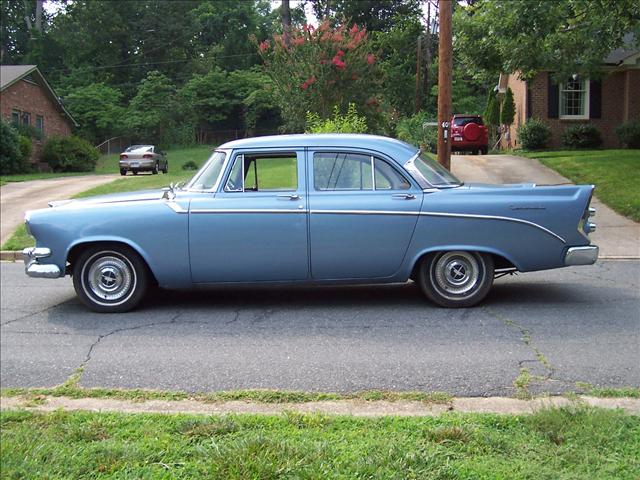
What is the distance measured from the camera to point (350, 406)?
168 inches

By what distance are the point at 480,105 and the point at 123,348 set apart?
44144 mm

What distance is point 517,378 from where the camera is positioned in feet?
15.7

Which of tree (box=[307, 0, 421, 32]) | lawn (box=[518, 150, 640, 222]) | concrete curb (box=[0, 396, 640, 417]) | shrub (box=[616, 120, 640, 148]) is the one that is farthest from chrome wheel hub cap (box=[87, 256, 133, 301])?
tree (box=[307, 0, 421, 32])

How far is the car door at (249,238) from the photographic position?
6668 mm

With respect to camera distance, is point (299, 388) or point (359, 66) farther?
point (359, 66)

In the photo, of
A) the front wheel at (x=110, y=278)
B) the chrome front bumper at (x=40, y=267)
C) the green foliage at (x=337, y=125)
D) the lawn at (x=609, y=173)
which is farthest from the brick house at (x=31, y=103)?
the front wheel at (x=110, y=278)

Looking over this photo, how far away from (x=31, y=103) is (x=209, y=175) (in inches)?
1367

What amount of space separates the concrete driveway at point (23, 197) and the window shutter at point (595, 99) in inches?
716

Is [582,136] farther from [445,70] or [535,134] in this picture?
Answer: [445,70]

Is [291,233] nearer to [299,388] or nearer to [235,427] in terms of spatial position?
[299,388]

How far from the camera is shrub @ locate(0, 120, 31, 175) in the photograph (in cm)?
2934

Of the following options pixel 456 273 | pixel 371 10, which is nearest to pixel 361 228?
pixel 456 273

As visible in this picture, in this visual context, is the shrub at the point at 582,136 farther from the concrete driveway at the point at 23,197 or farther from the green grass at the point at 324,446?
the green grass at the point at 324,446

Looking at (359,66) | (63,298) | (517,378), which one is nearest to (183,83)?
(359,66)
